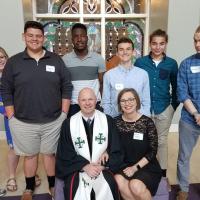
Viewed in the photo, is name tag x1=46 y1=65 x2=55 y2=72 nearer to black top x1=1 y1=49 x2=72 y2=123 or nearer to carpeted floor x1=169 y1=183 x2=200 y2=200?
black top x1=1 y1=49 x2=72 y2=123

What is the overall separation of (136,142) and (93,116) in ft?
1.37

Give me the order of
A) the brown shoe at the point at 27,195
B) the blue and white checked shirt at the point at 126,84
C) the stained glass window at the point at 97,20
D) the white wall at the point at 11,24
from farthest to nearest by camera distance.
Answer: the stained glass window at the point at 97,20
the white wall at the point at 11,24
the brown shoe at the point at 27,195
the blue and white checked shirt at the point at 126,84

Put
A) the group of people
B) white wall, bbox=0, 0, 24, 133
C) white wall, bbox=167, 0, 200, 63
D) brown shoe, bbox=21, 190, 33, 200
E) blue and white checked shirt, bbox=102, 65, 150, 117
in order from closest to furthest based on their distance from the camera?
the group of people
blue and white checked shirt, bbox=102, 65, 150, 117
brown shoe, bbox=21, 190, 33, 200
white wall, bbox=0, 0, 24, 133
white wall, bbox=167, 0, 200, 63

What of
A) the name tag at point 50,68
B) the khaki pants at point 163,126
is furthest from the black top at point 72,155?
the khaki pants at point 163,126

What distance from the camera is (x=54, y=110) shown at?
7.54 ft

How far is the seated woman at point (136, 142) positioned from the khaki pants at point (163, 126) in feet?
1.25

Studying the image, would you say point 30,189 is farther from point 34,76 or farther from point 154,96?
point 154,96

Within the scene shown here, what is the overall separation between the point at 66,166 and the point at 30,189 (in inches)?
25.4

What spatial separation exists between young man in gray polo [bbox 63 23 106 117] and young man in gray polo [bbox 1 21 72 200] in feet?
0.33

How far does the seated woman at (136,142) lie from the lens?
83.0 inches

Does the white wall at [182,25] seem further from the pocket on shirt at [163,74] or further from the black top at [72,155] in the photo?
the black top at [72,155]

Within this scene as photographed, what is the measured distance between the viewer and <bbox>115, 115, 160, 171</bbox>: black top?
7.16 feet

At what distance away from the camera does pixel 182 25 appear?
3.98m

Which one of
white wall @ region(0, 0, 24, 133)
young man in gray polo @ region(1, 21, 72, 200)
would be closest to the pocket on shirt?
young man in gray polo @ region(1, 21, 72, 200)
